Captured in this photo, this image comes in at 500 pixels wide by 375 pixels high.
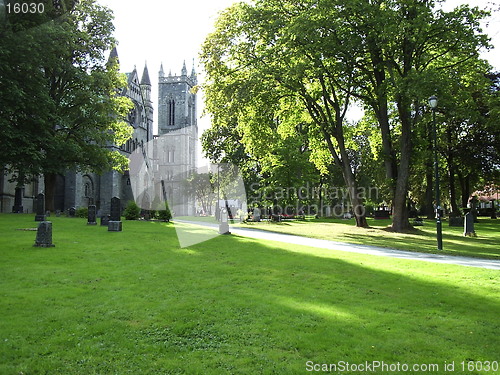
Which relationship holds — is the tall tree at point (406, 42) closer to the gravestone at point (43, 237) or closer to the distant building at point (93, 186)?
the gravestone at point (43, 237)

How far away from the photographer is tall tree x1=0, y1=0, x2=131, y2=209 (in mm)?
22453

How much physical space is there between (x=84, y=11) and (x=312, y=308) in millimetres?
33701

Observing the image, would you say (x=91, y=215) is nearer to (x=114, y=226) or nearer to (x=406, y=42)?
(x=114, y=226)

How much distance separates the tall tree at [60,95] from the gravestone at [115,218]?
780cm

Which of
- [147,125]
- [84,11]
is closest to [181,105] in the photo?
[147,125]

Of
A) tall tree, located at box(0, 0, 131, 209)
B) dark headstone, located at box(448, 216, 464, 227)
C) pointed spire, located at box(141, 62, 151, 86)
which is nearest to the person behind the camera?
tall tree, located at box(0, 0, 131, 209)

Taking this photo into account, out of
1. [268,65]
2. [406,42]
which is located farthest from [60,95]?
[406,42]

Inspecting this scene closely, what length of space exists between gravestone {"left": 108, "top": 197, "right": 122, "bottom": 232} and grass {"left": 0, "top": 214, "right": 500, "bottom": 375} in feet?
26.6

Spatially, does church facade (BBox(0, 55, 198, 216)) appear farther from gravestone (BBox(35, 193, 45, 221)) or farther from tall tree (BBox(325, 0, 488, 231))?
tall tree (BBox(325, 0, 488, 231))

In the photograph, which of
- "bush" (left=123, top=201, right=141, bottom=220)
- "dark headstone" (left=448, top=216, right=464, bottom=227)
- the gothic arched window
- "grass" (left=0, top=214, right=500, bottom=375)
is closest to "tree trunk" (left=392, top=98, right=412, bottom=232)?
"dark headstone" (left=448, top=216, right=464, bottom=227)

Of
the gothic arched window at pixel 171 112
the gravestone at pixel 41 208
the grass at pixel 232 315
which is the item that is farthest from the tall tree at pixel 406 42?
the gothic arched window at pixel 171 112

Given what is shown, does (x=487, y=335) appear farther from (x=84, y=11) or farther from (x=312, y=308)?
(x=84, y=11)

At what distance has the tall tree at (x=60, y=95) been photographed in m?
22.5

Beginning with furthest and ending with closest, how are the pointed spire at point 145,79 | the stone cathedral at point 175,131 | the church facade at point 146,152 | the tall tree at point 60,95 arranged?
the stone cathedral at point 175,131, the pointed spire at point 145,79, the church facade at point 146,152, the tall tree at point 60,95
